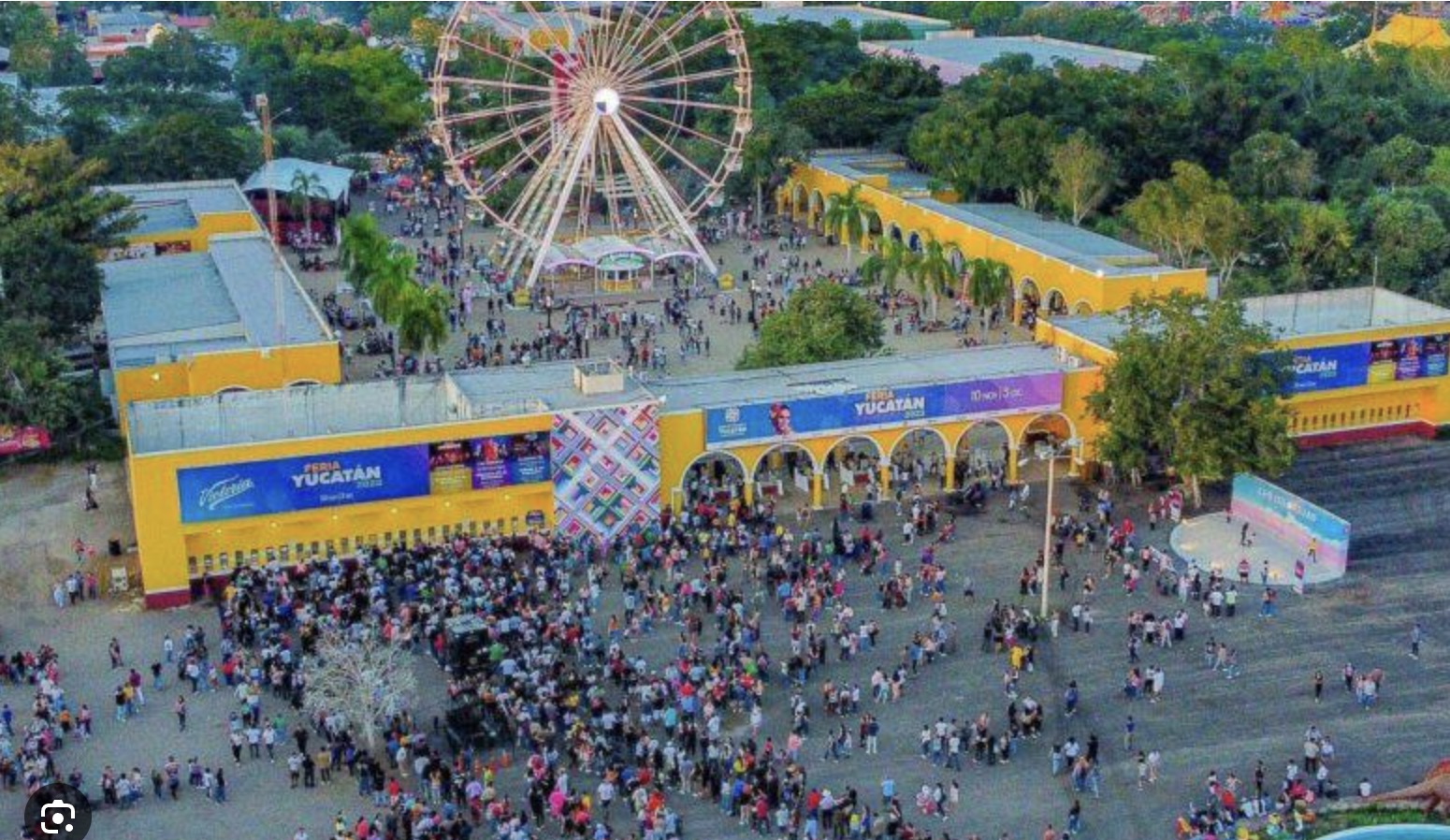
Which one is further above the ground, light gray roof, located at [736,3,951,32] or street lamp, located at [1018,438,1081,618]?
light gray roof, located at [736,3,951,32]

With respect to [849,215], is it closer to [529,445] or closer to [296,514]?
[529,445]

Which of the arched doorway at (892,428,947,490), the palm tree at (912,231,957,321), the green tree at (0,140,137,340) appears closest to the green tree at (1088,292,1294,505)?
the arched doorway at (892,428,947,490)

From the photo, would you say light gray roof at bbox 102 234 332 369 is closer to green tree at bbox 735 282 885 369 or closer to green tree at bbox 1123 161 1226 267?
green tree at bbox 735 282 885 369

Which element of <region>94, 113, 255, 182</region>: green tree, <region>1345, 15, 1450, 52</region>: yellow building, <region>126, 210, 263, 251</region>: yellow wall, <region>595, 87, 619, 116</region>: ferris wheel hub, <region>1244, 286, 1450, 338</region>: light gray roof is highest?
<region>1345, 15, 1450, 52</region>: yellow building

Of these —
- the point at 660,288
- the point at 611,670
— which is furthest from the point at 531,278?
the point at 611,670

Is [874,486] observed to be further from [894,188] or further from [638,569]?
[894,188]

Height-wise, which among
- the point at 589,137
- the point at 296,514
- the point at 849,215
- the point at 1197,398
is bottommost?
the point at 296,514

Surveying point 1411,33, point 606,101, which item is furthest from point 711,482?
point 1411,33
